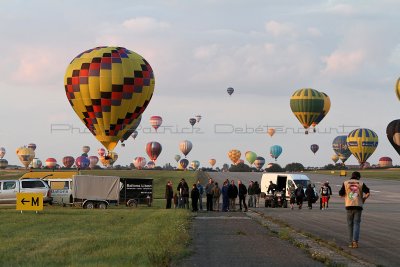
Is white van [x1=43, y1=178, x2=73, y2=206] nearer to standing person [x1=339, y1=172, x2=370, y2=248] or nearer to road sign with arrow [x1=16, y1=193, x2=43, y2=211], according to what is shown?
road sign with arrow [x1=16, y1=193, x2=43, y2=211]

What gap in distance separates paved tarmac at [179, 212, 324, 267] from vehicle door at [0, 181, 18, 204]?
20.7m

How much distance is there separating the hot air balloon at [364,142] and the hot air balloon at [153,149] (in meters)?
49.5

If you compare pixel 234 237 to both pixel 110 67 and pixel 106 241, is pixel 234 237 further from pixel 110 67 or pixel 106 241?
pixel 110 67

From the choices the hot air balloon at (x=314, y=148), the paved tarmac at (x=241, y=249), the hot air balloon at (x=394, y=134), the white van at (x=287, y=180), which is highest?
the hot air balloon at (x=314, y=148)

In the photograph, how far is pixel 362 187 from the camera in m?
21.3

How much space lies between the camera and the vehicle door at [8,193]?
152 feet

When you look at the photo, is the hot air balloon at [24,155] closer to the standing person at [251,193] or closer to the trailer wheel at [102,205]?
the trailer wheel at [102,205]

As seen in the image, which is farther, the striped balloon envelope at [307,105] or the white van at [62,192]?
the striped balloon envelope at [307,105]

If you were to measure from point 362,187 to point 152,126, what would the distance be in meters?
137

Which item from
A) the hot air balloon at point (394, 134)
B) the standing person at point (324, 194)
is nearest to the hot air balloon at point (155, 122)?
the hot air balloon at point (394, 134)

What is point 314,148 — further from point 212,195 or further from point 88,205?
point 212,195

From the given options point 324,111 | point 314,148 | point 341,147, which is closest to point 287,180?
point 324,111

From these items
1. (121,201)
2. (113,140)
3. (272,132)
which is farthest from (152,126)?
(121,201)

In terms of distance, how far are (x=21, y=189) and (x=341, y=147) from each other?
139 m
